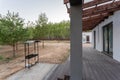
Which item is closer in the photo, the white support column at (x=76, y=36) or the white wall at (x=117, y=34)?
the white support column at (x=76, y=36)

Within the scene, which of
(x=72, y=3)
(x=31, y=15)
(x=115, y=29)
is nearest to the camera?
(x=72, y=3)

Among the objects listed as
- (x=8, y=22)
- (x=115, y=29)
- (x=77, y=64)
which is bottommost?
(x=77, y=64)

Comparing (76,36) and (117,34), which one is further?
(117,34)

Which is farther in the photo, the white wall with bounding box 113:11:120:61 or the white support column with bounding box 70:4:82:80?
the white wall with bounding box 113:11:120:61

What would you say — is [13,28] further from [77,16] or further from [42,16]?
[77,16]

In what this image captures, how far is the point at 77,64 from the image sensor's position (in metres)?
4.25

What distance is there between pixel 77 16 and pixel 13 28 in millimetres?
12559

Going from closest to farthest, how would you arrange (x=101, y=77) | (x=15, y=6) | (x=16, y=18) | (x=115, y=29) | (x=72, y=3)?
(x=72, y=3) → (x=101, y=77) → (x=115, y=29) → (x=16, y=18) → (x=15, y=6)

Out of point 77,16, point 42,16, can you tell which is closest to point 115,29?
point 77,16

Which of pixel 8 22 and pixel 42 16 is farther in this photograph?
pixel 42 16

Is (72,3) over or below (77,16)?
over

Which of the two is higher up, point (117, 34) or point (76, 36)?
point (117, 34)

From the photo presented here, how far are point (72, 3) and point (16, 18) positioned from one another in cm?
1328

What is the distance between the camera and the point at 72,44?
4234 millimetres
